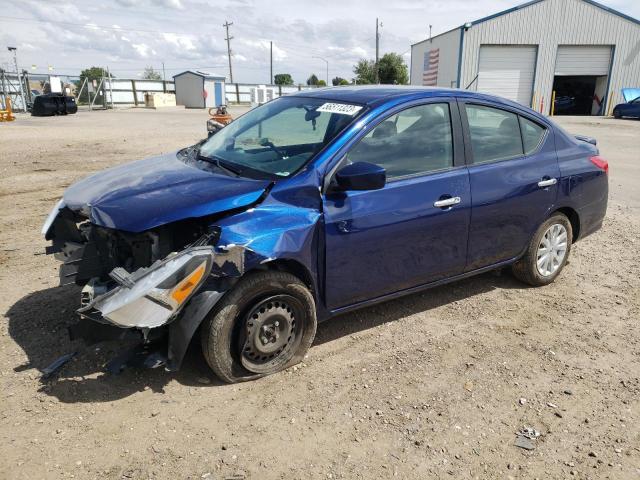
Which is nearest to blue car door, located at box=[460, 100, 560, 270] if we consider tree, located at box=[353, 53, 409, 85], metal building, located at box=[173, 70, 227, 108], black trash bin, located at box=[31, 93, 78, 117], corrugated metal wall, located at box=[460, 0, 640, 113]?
corrugated metal wall, located at box=[460, 0, 640, 113]

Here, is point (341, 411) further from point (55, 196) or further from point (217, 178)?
point (55, 196)

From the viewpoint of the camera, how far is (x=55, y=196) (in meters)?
8.16

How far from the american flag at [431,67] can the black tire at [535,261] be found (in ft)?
108

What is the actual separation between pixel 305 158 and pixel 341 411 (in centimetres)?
162

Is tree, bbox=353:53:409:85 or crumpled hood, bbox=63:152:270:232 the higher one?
tree, bbox=353:53:409:85

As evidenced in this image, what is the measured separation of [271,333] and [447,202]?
1.62m

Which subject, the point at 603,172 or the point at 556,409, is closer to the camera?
the point at 556,409

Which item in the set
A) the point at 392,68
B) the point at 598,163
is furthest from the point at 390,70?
the point at 598,163

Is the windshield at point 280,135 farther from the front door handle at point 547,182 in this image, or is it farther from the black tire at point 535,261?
the black tire at point 535,261

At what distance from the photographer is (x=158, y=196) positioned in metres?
3.18

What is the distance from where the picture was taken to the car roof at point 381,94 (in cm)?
379

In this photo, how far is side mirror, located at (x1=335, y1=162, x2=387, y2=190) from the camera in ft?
10.5

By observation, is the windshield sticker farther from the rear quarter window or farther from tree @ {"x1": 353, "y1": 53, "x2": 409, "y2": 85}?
tree @ {"x1": 353, "y1": 53, "x2": 409, "y2": 85}

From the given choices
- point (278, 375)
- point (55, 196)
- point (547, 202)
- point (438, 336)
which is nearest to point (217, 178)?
point (278, 375)
